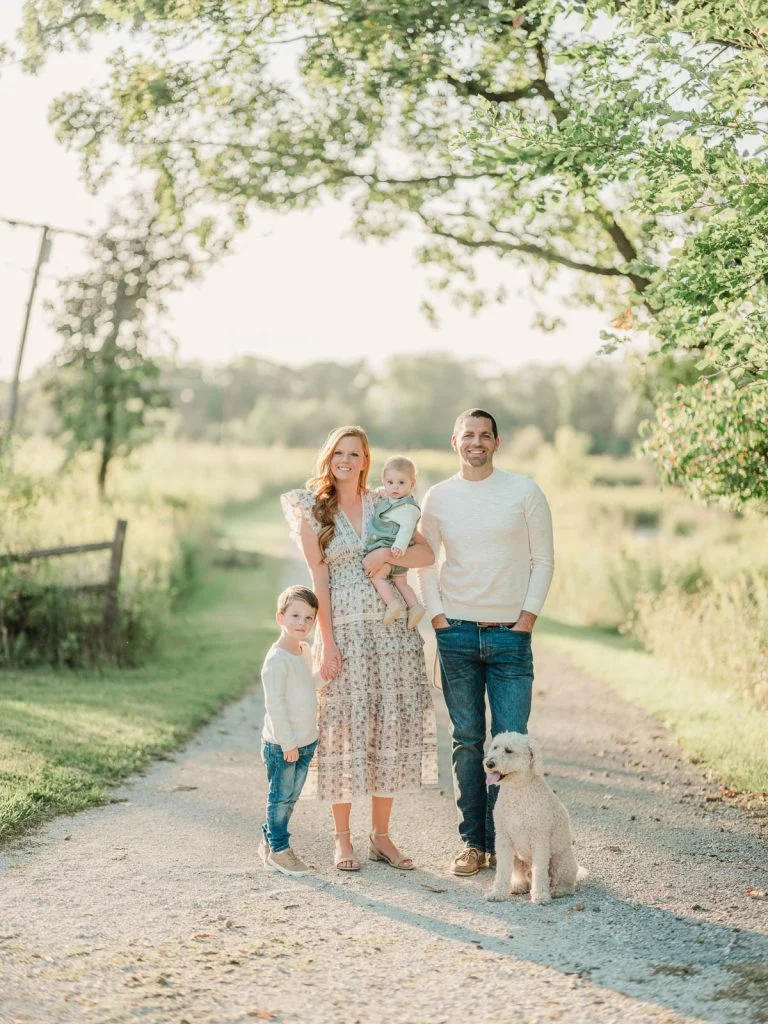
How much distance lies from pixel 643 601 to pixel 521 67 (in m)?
7.65

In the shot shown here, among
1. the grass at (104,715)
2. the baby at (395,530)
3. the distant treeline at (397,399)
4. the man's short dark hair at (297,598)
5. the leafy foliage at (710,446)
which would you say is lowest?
the grass at (104,715)

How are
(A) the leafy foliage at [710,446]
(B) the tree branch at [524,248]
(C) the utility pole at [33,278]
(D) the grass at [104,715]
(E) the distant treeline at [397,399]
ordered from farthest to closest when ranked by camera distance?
(E) the distant treeline at [397,399]
(C) the utility pole at [33,278]
(B) the tree branch at [524,248]
(A) the leafy foliage at [710,446]
(D) the grass at [104,715]

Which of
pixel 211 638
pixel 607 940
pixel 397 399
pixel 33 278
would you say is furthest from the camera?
pixel 397 399

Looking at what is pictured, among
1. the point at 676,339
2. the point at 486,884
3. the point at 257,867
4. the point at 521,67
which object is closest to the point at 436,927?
the point at 486,884

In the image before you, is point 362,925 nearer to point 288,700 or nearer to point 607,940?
point 607,940

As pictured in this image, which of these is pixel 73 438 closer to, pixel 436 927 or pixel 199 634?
pixel 199 634

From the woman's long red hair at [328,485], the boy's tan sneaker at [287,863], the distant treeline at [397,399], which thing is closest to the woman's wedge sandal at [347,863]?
the boy's tan sneaker at [287,863]

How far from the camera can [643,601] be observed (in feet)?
50.5

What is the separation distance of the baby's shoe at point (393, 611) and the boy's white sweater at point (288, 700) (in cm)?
46

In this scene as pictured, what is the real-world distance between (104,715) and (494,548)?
4803mm

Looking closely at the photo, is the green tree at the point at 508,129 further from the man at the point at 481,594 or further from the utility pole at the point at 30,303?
the utility pole at the point at 30,303

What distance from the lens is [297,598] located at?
5.51 metres

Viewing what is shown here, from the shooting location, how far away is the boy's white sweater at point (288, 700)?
5410 mm

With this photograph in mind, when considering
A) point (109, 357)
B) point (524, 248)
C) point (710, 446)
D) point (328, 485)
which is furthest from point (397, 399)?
point (328, 485)
